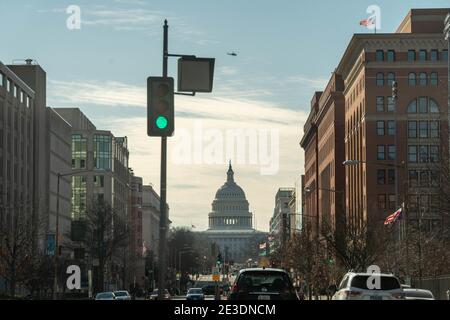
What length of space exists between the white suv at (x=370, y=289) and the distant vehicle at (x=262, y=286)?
16.4 ft

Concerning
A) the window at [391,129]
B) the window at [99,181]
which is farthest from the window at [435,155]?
the window at [99,181]

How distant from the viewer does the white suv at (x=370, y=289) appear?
2919cm

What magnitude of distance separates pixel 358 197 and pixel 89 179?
51.7 m

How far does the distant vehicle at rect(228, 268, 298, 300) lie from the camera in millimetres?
24202

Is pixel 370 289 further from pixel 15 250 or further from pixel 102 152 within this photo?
pixel 102 152

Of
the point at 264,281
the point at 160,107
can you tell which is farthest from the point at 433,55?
the point at 160,107

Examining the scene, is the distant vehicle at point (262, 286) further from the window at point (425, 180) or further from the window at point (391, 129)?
the window at point (391, 129)

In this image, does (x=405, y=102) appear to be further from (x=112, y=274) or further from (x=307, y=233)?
(x=112, y=274)

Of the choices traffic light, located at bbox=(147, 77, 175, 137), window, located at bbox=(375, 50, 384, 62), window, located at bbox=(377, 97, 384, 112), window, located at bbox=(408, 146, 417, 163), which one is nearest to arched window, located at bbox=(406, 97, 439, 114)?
window, located at bbox=(377, 97, 384, 112)

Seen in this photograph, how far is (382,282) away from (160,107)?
13941mm

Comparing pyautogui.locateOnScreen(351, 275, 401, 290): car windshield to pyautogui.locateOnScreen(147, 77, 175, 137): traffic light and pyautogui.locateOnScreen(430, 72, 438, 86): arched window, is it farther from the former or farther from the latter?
pyautogui.locateOnScreen(430, 72, 438, 86): arched window

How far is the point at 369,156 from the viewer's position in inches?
4811

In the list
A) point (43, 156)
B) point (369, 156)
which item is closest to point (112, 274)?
point (43, 156)
